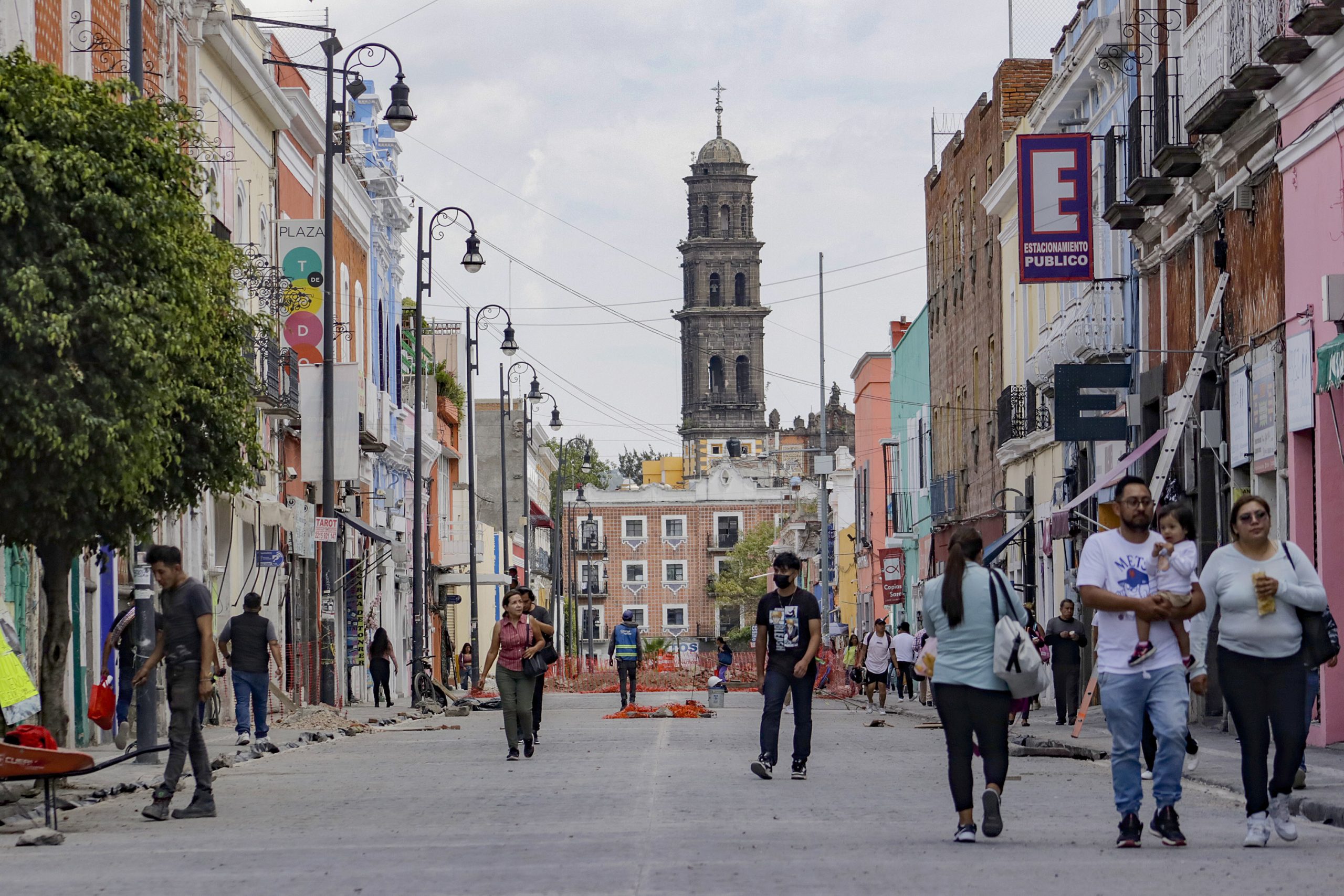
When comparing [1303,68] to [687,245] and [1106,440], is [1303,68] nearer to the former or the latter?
[1106,440]

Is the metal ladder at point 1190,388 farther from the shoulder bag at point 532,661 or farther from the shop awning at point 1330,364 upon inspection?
the shoulder bag at point 532,661

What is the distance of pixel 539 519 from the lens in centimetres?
10381

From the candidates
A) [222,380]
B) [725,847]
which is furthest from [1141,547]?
[222,380]

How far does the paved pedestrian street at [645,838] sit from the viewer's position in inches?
378

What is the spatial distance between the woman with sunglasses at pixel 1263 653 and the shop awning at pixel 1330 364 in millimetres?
8079

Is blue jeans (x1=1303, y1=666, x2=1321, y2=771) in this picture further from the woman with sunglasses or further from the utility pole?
the utility pole

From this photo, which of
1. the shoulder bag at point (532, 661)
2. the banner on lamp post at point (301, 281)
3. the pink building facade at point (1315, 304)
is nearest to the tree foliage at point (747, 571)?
the banner on lamp post at point (301, 281)

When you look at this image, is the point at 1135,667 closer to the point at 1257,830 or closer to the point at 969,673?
the point at 969,673

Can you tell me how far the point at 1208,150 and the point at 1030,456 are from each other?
17.2 metres

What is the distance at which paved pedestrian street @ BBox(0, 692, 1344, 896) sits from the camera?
9.61m

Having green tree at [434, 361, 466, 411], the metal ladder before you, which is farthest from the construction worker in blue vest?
green tree at [434, 361, 466, 411]

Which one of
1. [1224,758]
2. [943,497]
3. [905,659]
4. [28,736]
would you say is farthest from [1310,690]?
[943,497]

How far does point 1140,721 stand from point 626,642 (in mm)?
26072

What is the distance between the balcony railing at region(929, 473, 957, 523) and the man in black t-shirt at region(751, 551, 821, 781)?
3367 centimetres
